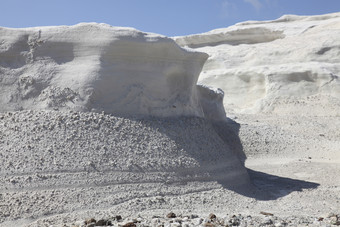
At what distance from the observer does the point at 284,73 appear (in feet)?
44.4

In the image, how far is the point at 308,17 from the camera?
21.4 meters

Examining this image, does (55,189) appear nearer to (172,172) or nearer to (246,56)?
(172,172)

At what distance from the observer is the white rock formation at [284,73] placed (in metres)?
13.1

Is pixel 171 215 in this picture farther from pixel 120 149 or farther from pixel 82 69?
pixel 82 69

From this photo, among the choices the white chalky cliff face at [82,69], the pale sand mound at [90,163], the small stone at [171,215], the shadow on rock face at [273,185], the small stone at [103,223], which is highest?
the white chalky cliff face at [82,69]

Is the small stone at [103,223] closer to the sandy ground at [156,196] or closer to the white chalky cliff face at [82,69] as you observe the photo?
the sandy ground at [156,196]

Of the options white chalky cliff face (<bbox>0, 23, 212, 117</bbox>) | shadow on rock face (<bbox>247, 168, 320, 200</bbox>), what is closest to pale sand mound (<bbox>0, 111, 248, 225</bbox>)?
white chalky cliff face (<bbox>0, 23, 212, 117</bbox>)

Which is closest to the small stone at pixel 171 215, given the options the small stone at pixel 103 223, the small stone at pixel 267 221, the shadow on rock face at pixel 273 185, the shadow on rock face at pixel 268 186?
the small stone at pixel 103 223

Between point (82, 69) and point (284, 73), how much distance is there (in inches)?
349

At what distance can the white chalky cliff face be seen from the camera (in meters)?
5.57

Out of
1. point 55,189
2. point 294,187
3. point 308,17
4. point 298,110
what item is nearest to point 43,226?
point 55,189

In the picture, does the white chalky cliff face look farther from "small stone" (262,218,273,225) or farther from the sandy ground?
"small stone" (262,218,273,225)

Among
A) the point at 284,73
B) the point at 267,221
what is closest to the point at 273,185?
the point at 267,221

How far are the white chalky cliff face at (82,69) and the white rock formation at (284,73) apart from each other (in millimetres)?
7402
